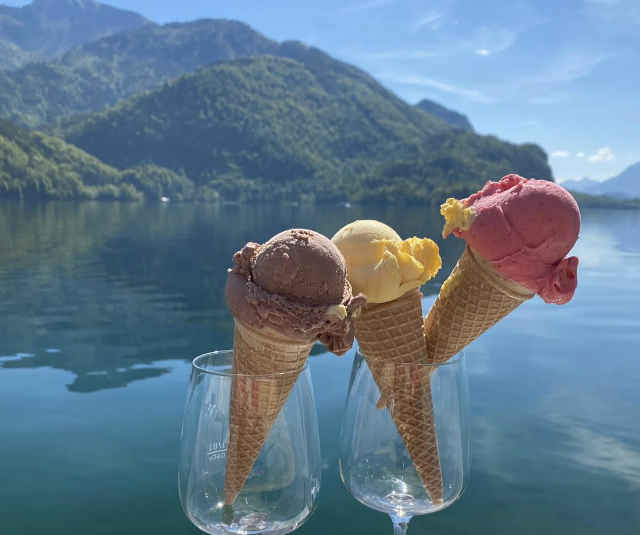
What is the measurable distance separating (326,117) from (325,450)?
139870 mm

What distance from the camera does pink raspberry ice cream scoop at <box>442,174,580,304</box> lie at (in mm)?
1321

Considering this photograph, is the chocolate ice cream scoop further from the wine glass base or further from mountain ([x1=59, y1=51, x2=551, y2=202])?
mountain ([x1=59, y1=51, x2=551, y2=202])

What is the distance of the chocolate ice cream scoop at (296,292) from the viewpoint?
1124mm

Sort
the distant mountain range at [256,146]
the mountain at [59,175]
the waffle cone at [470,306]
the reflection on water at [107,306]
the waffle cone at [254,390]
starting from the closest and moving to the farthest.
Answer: the waffle cone at [254,390] < the waffle cone at [470,306] < the reflection on water at [107,306] < the mountain at [59,175] < the distant mountain range at [256,146]

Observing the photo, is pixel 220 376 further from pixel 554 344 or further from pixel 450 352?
pixel 554 344

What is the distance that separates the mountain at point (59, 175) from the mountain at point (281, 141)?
50.7 feet

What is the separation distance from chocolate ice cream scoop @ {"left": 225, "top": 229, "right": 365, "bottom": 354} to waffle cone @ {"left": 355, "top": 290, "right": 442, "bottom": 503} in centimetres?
13

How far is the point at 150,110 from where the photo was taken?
12556 centimetres

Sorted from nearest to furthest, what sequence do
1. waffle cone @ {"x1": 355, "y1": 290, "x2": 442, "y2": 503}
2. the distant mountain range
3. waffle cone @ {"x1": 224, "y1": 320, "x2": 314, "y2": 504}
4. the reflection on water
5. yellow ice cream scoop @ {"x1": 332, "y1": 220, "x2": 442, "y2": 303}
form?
waffle cone @ {"x1": 224, "y1": 320, "x2": 314, "y2": 504}, waffle cone @ {"x1": 355, "y1": 290, "x2": 442, "y2": 503}, yellow ice cream scoop @ {"x1": 332, "y1": 220, "x2": 442, "y2": 303}, the reflection on water, the distant mountain range

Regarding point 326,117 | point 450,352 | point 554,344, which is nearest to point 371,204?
point 326,117

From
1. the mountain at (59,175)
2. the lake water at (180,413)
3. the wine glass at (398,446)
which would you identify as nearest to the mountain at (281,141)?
the mountain at (59,175)

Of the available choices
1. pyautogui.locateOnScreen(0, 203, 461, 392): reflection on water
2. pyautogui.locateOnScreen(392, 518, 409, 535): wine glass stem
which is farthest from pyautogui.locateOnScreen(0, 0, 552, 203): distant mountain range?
pyautogui.locateOnScreen(392, 518, 409, 535): wine glass stem

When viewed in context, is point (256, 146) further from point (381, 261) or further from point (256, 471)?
point (256, 471)

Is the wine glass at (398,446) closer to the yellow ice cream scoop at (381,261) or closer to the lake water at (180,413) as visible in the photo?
the yellow ice cream scoop at (381,261)
